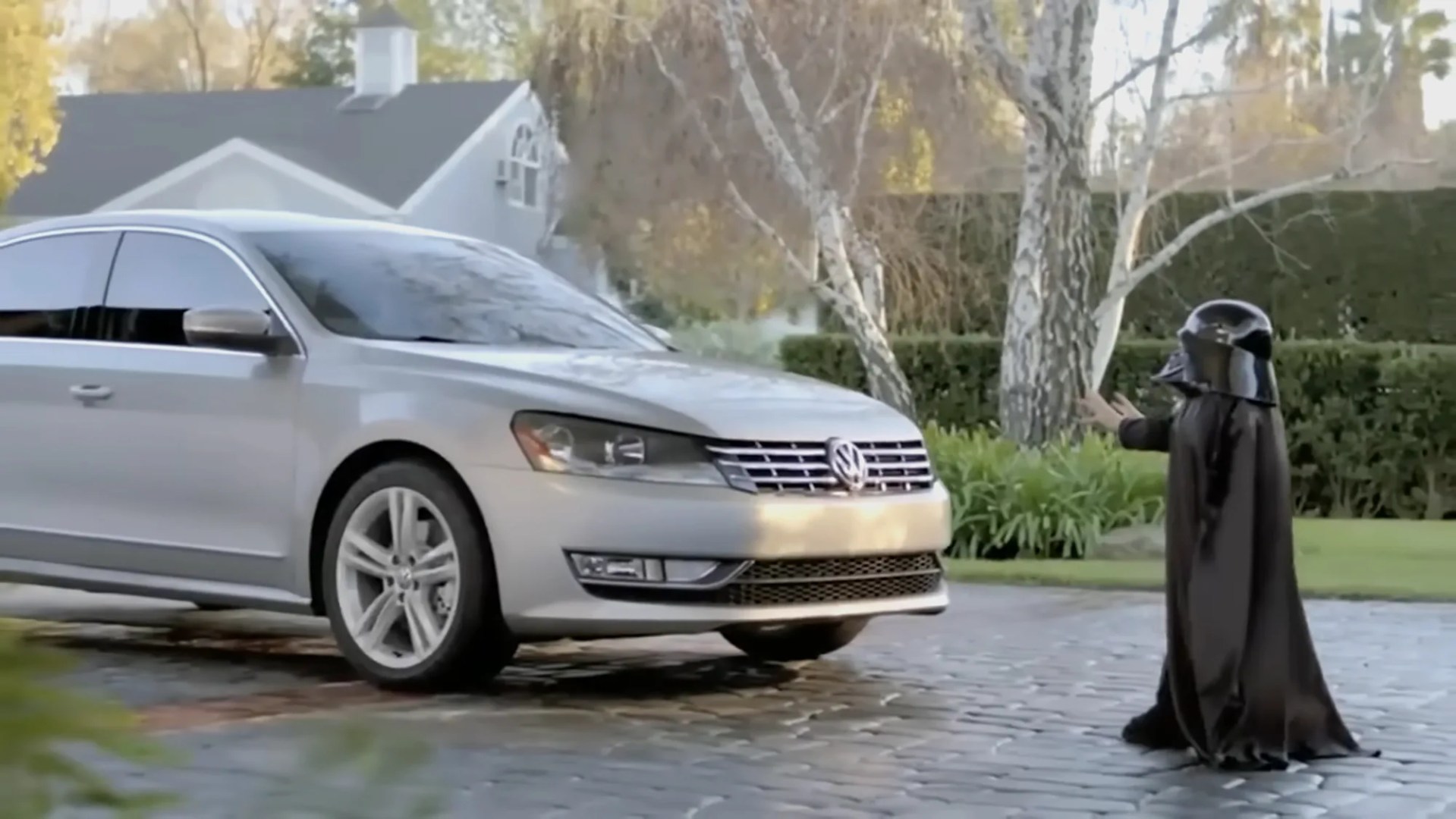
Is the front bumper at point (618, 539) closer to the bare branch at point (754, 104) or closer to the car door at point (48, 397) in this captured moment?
the car door at point (48, 397)

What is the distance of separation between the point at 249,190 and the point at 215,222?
109ft

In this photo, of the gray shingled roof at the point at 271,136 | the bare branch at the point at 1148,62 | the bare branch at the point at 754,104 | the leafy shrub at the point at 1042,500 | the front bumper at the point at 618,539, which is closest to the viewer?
the front bumper at the point at 618,539

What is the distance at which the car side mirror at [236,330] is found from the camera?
24.3 ft

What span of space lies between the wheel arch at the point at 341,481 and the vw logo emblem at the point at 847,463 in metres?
1.30

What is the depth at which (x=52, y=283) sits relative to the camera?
845 centimetres

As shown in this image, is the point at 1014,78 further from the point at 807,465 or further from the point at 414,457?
the point at 414,457

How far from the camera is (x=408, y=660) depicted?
712 cm

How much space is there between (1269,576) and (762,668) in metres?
2.56

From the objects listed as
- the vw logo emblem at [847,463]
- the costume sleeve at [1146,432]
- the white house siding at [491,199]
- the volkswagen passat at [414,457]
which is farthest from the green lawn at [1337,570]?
the white house siding at [491,199]

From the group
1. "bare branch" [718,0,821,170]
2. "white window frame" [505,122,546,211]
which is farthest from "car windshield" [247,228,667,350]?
"white window frame" [505,122,546,211]

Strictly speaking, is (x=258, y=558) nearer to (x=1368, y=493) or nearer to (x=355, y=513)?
(x=355, y=513)

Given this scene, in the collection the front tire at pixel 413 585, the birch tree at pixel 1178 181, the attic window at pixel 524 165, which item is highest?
the attic window at pixel 524 165

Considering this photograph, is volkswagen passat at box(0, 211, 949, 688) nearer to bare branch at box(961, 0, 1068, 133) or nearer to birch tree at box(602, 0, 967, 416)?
bare branch at box(961, 0, 1068, 133)

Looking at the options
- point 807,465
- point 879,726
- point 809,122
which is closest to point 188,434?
point 807,465
